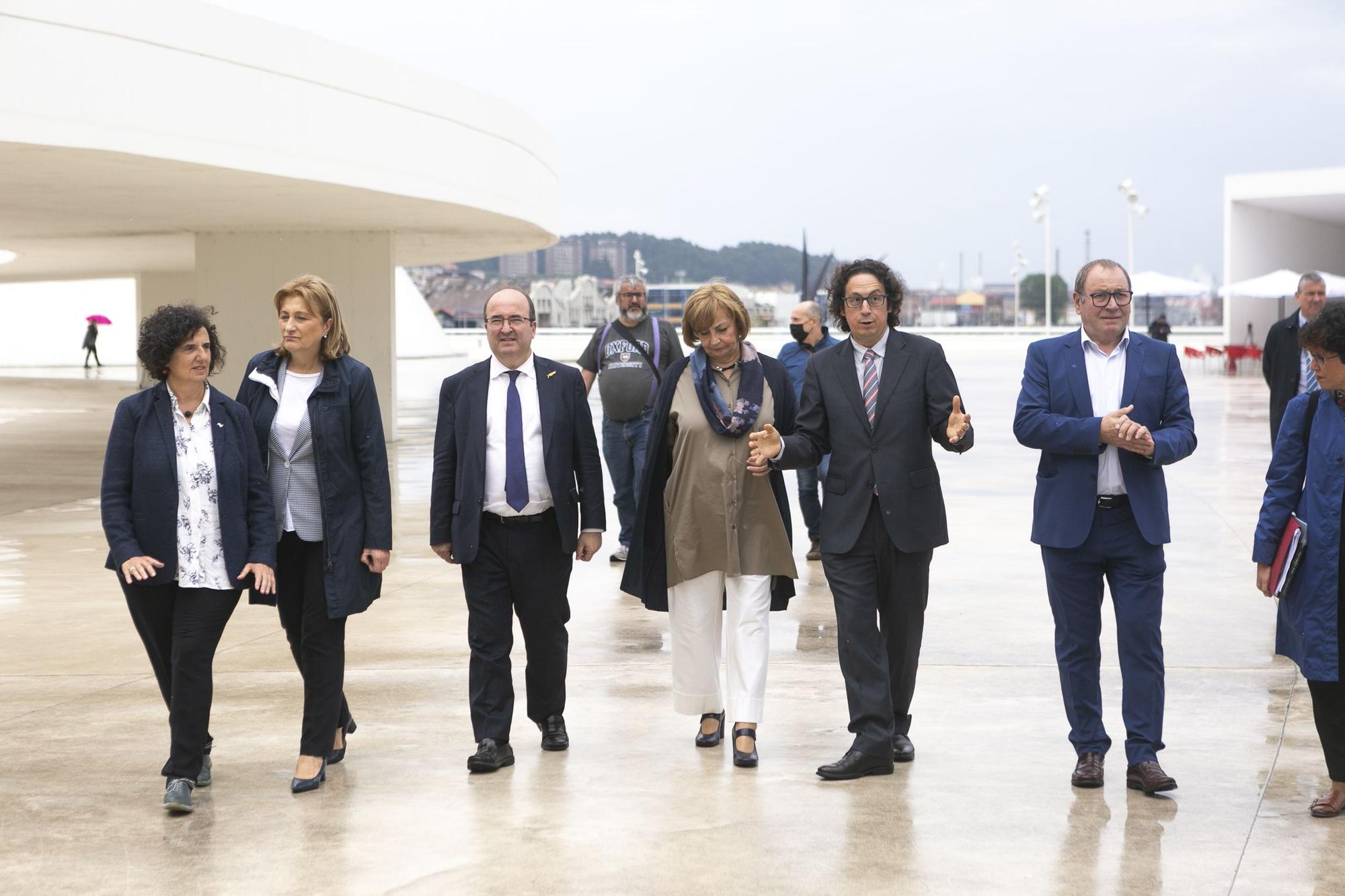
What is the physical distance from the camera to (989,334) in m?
73.4

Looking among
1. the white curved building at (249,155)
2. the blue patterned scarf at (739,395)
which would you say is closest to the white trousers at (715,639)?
the blue patterned scarf at (739,395)

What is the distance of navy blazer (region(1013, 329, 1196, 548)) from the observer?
16.6ft

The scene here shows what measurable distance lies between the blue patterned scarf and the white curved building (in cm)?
755

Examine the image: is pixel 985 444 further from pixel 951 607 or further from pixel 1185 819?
pixel 1185 819

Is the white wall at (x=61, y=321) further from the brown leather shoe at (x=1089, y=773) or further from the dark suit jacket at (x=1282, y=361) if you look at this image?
the brown leather shoe at (x=1089, y=773)

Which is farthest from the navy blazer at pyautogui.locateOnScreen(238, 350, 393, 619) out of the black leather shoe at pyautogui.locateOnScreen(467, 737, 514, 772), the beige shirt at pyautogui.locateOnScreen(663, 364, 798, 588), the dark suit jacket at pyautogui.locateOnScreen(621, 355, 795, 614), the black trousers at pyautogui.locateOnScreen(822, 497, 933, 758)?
the black trousers at pyautogui.locateOnScreen(822, 497, 933, 758)

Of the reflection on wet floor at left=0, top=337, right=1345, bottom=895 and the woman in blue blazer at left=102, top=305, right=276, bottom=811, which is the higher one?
the woman in blue blazer at left=102, top=305, right=276, bottom=811

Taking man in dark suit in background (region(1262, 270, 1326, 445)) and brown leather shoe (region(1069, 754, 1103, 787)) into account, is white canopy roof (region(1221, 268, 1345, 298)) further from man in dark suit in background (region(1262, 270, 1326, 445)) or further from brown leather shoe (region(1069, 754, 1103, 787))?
brown leather shoe (region(1069, 754, 1103, 787))

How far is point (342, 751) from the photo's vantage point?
5.52m

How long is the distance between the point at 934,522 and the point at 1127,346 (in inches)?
37.6

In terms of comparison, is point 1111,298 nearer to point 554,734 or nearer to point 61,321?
point 554,734

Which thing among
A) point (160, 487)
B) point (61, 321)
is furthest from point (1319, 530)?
point (61, 321)

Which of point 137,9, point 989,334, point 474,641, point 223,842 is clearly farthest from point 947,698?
point 989,334

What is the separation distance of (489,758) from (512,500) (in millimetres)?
972
